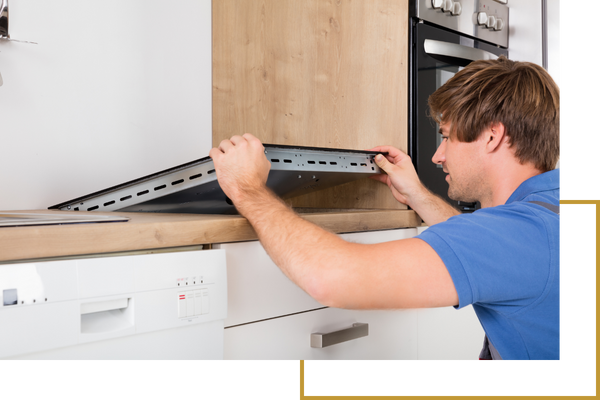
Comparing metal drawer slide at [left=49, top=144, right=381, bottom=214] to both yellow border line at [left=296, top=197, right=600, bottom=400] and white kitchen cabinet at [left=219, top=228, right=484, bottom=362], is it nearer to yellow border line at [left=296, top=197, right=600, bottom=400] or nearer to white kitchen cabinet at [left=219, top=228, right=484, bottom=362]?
white kitchen cabinet at [left=219, top=228, right=484, bottom=362]

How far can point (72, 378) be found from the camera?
0.33 metres

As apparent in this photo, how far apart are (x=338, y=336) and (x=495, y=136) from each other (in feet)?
1.59

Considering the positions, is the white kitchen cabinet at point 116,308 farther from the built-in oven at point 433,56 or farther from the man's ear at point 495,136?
the built-in oven at point 433,56

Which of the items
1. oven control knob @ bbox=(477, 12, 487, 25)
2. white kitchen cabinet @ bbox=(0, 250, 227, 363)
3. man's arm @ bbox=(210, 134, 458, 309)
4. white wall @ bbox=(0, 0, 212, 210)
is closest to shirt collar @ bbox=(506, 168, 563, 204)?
man's arm @ bbox=(210, 134, 458, 309)

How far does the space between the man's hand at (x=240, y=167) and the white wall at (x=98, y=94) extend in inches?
25.3

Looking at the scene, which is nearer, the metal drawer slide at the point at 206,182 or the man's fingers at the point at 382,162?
the metal drawer slide at the point at 206,182

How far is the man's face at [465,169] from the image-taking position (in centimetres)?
97

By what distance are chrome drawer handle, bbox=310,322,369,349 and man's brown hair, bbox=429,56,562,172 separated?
1.43 ft

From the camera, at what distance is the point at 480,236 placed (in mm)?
668

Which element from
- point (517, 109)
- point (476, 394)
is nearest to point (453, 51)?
point (517, 109)

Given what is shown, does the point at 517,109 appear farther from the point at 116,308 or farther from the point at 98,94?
the point at 98,94

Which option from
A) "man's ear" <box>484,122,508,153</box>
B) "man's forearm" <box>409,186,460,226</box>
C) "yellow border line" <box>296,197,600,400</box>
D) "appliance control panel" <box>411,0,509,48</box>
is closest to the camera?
"yellow border line" <box>296,197,600,400</box>

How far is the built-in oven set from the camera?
1331 millimetres

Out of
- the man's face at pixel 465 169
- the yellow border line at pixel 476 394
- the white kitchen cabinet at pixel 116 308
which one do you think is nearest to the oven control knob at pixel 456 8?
the man's face at pixel 465 169
